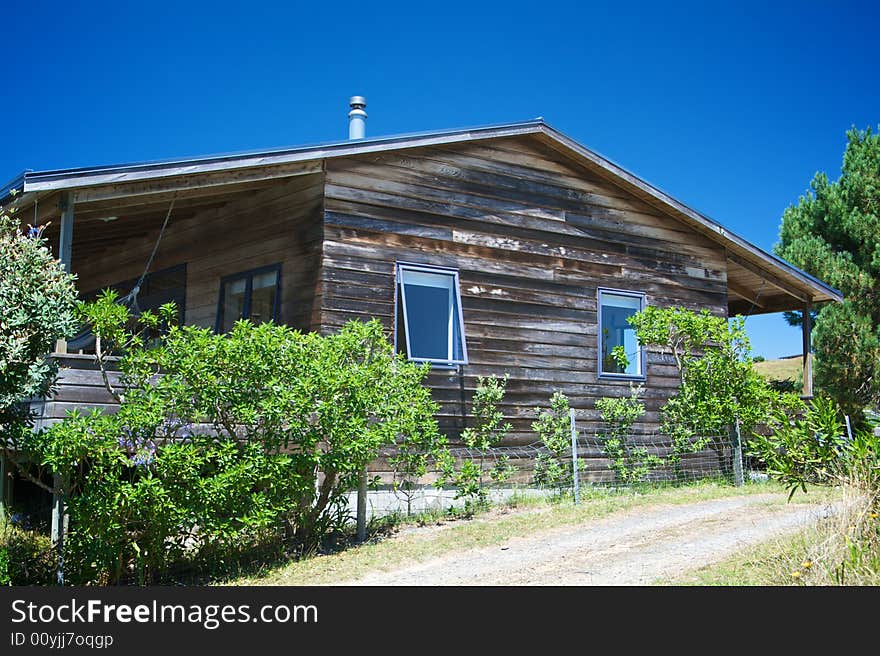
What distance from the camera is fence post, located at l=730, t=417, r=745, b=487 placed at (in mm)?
12797

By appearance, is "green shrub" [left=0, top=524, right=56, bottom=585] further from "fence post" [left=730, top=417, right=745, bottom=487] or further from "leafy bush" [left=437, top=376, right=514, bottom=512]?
"fence post" [left=730, top=417, right=745, bottom=487]

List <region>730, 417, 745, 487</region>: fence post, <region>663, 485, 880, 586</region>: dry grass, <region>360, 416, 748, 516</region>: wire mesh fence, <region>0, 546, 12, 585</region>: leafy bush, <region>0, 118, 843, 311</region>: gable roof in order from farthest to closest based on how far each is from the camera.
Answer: <region>730, 417, 745, 487</region>: fence post, <region>360, 416, 748, 516</region>: wire mesh fence, <region>0, 118, 843, 311</region>: gable roof, <region>0, 546, 12, 585</region>: leafy bush, <region>663, 485, 880, 586</region>: dry grass

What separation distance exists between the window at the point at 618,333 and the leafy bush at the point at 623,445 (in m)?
0.56

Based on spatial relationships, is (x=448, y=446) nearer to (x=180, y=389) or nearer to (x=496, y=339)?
(x=496, y=339)

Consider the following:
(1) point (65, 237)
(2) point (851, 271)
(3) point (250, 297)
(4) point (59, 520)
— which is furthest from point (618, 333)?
(2) point (851, 271)

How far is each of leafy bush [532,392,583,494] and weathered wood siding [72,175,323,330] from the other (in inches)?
149

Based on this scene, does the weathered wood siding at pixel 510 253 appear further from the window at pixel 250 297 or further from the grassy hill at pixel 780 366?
the grassy hill at pixel 780 366

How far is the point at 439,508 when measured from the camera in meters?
11.1

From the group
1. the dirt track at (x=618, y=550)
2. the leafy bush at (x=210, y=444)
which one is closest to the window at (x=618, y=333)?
the dirt track at (x=618, y=550)

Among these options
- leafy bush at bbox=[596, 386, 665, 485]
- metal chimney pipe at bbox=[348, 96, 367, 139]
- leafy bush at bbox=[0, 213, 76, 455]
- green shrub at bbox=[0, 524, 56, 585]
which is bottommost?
green shrub at bbox=[0, 524, 56, 585]

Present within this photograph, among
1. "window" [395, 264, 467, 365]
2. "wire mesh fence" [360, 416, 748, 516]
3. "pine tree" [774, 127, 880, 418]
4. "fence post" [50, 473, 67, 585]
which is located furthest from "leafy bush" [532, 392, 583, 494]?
"pine tree" [774, 127, 880, 418]

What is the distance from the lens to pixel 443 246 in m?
12.4

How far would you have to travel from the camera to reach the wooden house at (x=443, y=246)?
1126cm

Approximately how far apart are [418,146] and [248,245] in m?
2.83
